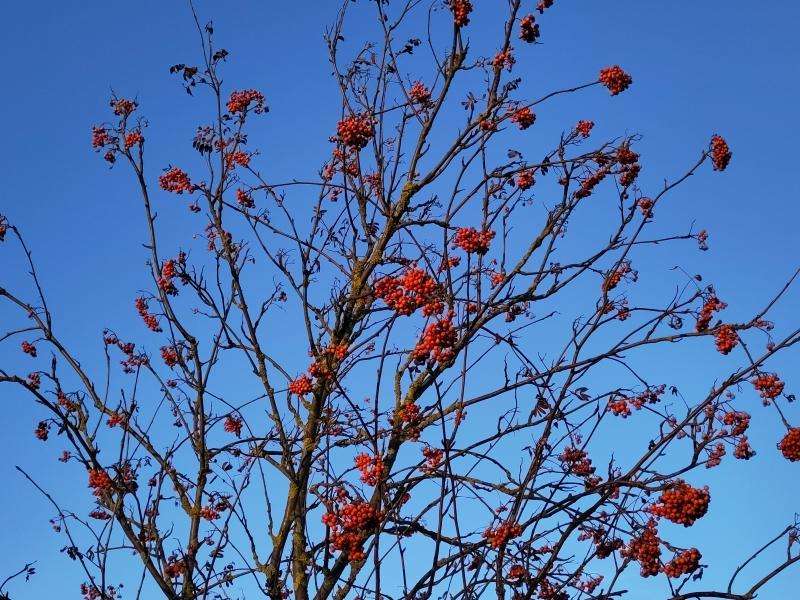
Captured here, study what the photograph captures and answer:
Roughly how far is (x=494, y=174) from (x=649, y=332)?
1486 mm

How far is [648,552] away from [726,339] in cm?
206

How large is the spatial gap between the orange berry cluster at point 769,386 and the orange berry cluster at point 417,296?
2.43m

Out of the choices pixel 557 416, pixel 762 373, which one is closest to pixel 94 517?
pixel 557 416

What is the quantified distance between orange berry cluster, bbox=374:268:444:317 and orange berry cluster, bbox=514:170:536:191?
81.2 inches

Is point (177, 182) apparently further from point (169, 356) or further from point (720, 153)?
point (720, 153)

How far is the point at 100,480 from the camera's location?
19.8 ft

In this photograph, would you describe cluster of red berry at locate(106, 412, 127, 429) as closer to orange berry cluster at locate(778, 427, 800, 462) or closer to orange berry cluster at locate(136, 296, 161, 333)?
orange berry cluster at locate(136, 296, 161, 333)

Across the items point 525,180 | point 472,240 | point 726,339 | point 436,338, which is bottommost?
point 436,338

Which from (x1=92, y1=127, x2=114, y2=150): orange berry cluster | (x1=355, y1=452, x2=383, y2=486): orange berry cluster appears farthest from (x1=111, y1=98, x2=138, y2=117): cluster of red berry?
(x1=355, y1=452, x2=383, y2=486): orange berry cluster

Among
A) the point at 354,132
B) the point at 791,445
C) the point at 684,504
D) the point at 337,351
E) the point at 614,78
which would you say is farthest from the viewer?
the point at 614,78

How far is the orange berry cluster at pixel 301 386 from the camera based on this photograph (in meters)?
5.90

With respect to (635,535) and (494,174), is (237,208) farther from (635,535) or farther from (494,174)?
(635,535)

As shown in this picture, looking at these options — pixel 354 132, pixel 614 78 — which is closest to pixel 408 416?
pixel 354 132

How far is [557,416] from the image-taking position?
17.0 ft
